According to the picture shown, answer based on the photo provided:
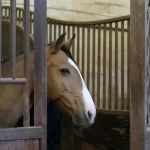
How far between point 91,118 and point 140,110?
0.47 m

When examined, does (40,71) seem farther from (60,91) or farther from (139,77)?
(60,91)

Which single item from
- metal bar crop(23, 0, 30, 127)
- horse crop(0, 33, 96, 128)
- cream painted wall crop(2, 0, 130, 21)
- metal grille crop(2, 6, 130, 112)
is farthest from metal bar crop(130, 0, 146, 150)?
cream painted wall crop(2, 0, 130, 21)

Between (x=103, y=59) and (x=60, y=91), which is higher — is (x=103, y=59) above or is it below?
above

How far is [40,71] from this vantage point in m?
1.97

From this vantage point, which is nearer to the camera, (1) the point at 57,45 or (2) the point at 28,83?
(2) the point at 28,83

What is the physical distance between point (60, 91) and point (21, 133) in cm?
78

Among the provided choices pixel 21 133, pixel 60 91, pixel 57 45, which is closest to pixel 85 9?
pixel 57 45

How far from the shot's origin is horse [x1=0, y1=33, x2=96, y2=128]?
97.7 inches

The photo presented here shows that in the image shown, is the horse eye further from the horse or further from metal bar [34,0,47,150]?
metal bar [34,0,47,150]

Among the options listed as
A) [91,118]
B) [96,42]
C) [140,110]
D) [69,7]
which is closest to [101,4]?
[69,7]

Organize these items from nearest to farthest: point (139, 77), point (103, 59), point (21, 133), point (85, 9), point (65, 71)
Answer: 1. point (21, 133)
2. point (139, 77)
3. point (65, 71)
4. point (103, 59)
5. point (85, 9)

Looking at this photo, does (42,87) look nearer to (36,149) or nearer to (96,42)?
(36,149)

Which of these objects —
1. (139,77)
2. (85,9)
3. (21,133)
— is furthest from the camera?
(85,9)

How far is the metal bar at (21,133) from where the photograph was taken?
186 cm
